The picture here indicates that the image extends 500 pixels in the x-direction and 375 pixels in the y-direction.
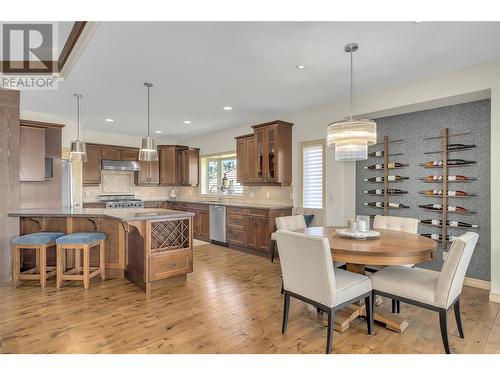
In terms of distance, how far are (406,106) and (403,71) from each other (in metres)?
0.56

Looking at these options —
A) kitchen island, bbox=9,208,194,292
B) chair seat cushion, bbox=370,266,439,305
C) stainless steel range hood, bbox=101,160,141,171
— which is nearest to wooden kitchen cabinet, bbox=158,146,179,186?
stainless steel range hood, bbox=101,160,141,171

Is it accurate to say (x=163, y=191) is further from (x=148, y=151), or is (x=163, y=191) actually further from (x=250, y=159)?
(x=148, y=151)

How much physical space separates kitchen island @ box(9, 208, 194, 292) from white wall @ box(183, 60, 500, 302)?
2.34 metres

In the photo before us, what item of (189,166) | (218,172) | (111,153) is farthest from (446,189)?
(111,153)

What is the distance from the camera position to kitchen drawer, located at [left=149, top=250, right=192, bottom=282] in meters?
3.32

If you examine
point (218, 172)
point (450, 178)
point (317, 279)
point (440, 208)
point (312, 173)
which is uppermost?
point (218, 172)

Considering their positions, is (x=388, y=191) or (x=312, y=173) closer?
(x=388, y=191)

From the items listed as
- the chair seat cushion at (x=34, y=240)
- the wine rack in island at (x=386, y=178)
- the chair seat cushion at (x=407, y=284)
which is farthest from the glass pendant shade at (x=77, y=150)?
the wine rack in island at (x=386, y=178)

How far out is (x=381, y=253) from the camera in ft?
6.93

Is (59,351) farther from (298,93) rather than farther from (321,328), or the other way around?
(298,93)

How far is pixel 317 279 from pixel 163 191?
6.79 m

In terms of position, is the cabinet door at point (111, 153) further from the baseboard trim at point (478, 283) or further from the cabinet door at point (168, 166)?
the baseboard trim at point (478, 283)

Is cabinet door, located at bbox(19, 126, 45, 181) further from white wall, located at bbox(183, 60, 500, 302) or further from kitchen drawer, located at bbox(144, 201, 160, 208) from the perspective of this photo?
white wall, located at bbox(183, 60, 500, 302)
